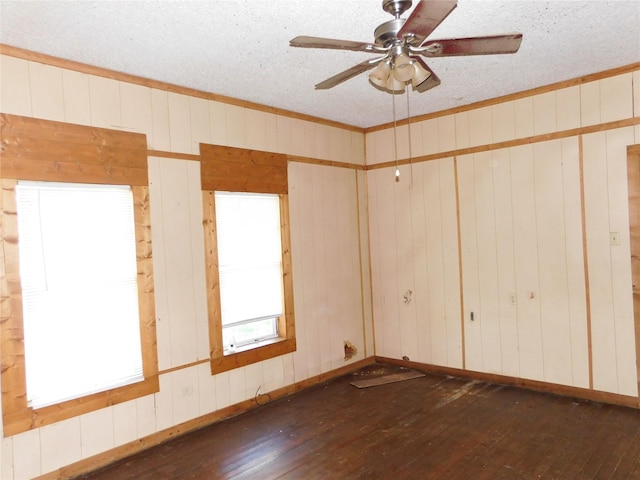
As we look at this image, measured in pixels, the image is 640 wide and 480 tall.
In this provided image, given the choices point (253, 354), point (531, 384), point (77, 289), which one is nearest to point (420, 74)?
point (77, 289)

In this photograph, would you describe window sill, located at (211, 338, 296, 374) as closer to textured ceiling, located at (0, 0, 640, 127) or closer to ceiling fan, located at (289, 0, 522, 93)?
textured ceiling, located at (0, 0, 640, 127)

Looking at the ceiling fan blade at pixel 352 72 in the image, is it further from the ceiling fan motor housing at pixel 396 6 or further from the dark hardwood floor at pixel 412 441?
the dark hardwood floor at pixel 412 441

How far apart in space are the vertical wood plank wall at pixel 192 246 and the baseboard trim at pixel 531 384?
0.71m

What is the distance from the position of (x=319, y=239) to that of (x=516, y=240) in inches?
82.0

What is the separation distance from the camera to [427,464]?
312cm

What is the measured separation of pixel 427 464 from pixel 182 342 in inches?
85.6

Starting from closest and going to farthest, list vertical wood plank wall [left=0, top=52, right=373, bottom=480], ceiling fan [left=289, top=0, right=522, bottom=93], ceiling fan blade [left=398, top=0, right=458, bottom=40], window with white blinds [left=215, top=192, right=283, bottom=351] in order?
ceiling fan blade [left=398, top=0, right=458, bottom=40]
ceiling fan [left=289, top=0, right=522, bottom=93]
vertical wood plank wall [left=0, top=52, right=373, bottom=480]
window with white blinds [left=215, top=192, right=283, bottom=351]

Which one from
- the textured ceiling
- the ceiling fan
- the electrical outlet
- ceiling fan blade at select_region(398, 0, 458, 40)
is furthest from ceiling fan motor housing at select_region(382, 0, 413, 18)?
the electrical outlet

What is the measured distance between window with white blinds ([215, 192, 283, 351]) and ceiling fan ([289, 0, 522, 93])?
2.14 m

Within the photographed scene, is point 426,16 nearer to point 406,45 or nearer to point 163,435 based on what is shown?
point 406,45

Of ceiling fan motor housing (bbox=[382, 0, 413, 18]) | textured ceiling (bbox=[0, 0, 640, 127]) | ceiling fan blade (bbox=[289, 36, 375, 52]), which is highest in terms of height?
textured ceiling (bbox=[0, 0, 640, 127])

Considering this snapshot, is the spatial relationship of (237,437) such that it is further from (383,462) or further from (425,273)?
(425,273)

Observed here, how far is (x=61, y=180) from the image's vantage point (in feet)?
10.4

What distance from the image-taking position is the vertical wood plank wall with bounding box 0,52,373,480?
3148 millimetres
